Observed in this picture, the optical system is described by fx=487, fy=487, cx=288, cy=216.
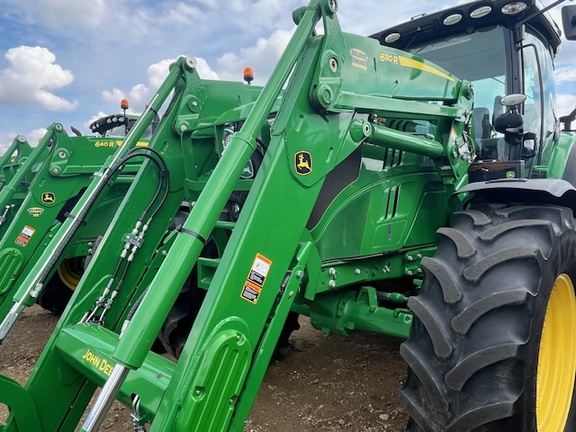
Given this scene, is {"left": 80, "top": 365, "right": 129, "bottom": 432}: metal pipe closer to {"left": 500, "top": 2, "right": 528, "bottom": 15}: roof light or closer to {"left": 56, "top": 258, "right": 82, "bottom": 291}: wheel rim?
{"left": 500, "top": 2, "right": 528, "bottom": 15}: roof light

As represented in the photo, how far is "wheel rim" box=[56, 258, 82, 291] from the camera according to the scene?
18.5ft

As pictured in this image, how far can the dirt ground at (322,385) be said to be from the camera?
314 centimetres

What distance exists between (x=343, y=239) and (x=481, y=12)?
1.93 m

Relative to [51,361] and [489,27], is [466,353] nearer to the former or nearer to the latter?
[51,361]

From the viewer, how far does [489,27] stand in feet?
11.2

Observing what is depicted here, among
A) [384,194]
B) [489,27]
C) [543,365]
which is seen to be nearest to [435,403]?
[543,365]

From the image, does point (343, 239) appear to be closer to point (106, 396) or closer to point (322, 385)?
point (106, 396)

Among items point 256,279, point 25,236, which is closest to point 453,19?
point 256,279

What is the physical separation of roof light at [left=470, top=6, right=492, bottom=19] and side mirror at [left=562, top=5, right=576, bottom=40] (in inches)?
22.5

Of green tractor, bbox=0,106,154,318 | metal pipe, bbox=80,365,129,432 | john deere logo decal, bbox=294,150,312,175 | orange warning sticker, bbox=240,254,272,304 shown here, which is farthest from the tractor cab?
green tractor, bbox=0,106,154,318

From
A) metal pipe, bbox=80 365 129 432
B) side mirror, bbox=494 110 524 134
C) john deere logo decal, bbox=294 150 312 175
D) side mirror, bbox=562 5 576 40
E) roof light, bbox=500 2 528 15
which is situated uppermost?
roof light, bbox=500 2 528 15

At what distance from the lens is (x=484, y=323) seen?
6.29 ft

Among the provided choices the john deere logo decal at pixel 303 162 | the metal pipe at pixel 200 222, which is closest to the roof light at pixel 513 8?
the metal pipe at pixel 200 222

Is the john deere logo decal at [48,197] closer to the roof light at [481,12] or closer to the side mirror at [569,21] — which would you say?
the roof light at [481,12]
